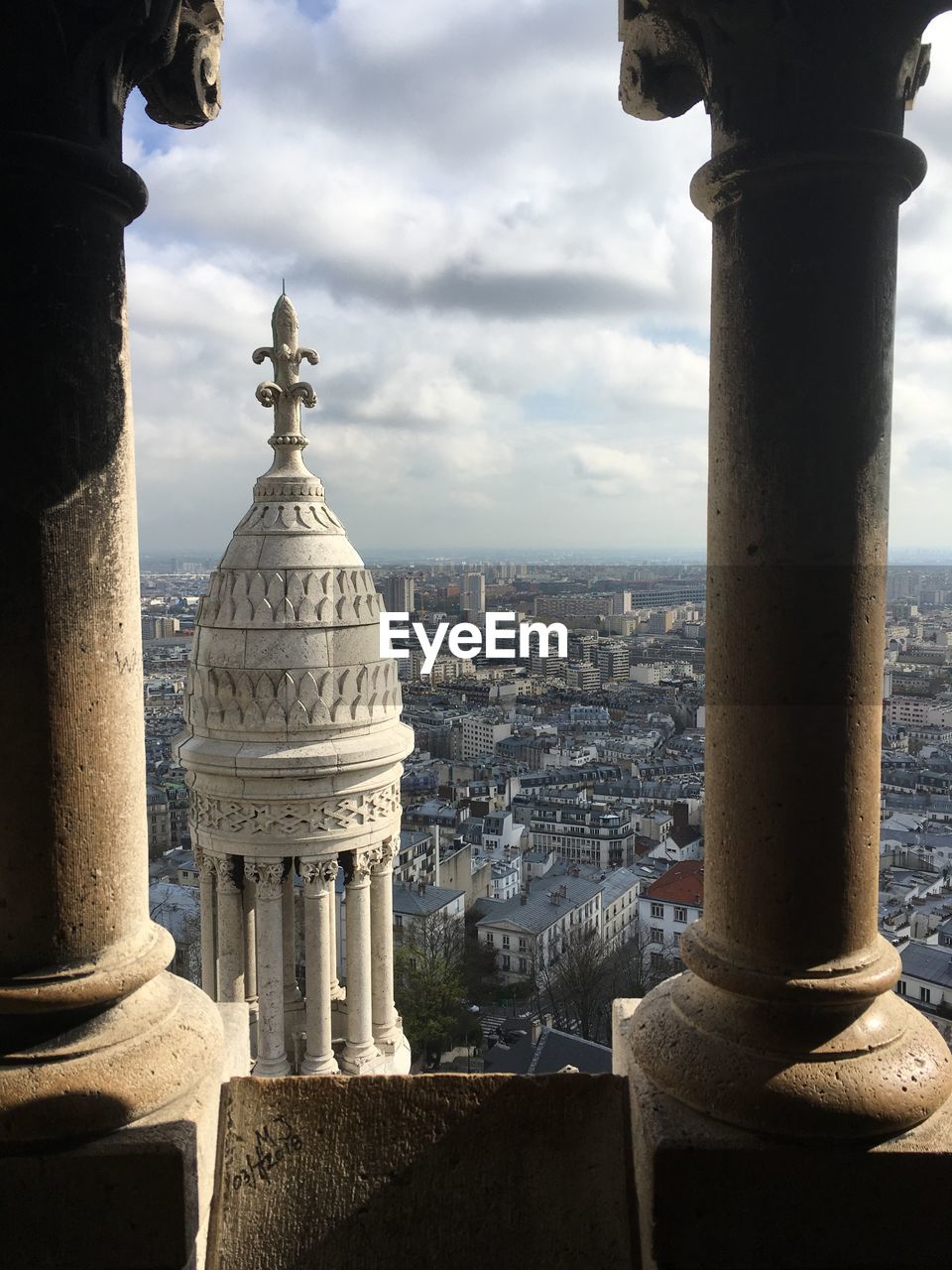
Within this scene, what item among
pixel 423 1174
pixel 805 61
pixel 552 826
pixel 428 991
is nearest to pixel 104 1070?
pixel 423 1174

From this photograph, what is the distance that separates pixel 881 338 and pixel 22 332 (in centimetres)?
184

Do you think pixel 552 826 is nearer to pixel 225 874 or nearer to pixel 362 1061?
pixel 362 1061

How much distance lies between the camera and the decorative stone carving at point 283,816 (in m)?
6.65

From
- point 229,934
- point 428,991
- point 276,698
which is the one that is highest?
point 276,698

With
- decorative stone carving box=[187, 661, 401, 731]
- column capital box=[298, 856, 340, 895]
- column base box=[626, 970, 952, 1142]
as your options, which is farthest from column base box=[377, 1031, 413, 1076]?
column base box=[626, 970, 952, 1142]

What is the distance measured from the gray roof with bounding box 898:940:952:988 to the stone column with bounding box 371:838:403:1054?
25.4 meters

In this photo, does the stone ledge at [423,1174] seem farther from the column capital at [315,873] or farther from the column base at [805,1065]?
the column capital at [315,873]

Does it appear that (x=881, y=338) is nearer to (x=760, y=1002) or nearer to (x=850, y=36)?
(x=850, y=36)

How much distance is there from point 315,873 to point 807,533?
16.0 feet

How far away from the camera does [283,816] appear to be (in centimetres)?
664

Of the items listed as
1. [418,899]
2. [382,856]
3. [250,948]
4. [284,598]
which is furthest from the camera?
[418,899]

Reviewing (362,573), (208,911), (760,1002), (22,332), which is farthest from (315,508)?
(760,1002)

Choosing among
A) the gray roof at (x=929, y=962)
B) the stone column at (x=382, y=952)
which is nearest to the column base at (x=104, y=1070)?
the stone column at (x=382, y=952)

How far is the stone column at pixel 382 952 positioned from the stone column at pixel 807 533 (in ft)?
15.6
